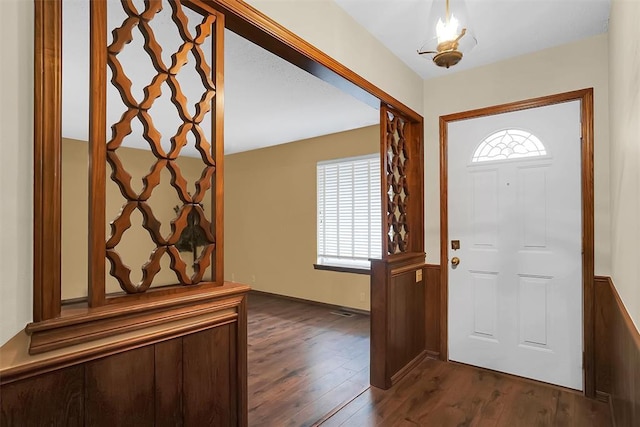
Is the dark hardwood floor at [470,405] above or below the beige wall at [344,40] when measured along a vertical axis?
below

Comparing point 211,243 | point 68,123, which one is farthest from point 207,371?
point 68,123

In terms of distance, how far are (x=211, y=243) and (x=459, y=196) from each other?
7.66 feet

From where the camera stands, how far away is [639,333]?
118cm

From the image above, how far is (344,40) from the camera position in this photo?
2.16 meters

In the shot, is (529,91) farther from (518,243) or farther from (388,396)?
(388,396)

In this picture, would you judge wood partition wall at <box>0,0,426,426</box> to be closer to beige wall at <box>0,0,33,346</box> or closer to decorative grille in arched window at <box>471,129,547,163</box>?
beige wall at <box>0,0,33,346</box>

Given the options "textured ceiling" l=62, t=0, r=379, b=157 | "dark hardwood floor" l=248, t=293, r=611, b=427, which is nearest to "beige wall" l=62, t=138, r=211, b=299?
"textured ceiling" l=62, t=0, r=379, b=157

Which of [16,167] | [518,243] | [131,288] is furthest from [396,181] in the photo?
[16,167]

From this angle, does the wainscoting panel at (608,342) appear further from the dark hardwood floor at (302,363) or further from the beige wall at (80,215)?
the beige wall at (80,215)

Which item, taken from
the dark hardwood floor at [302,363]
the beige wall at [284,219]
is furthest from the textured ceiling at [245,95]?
the dark hardwood floor at [302,363]

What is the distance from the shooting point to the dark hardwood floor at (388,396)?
216 centimetres

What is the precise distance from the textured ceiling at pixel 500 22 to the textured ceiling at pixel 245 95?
768 mm

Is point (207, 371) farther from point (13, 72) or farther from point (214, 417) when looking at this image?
point (13, 72)

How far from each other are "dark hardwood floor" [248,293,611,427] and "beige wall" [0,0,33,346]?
5.52 feet
